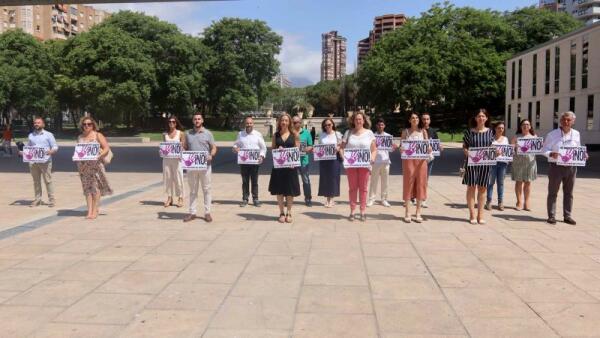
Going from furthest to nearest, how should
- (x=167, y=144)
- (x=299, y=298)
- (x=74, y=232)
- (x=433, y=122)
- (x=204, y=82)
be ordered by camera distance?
1. (x=204, y=82)
2. (x=433, y=122)
3. (x=167, y=144)
4. (x=74, y=232)
5. (x=299, y=298)

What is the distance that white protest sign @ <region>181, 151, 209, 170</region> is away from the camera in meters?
9.03

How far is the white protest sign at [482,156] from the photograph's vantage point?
8961 millimetres

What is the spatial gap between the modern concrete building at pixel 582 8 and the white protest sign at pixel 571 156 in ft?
388

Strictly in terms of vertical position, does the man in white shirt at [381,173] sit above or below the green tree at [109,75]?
below

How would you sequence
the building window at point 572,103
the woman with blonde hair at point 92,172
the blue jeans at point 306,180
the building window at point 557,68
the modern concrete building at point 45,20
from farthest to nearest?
the modern concrete building at point 45,20 < the building window at point 557,68 < the building window at point 572,103 < the blue jeans at point 306,180 < the woman with blonde hair at point 92,172

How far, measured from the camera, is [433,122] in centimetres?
6462

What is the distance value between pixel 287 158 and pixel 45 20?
4643 inches

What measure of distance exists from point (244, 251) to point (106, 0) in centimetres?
1529

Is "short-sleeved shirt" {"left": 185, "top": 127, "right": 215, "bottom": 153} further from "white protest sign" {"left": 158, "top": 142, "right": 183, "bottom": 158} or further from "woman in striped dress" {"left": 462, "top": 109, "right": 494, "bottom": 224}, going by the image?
"woman in striped dress" {"left": 462, "top": 109, "right": 494, "bottom": 224}

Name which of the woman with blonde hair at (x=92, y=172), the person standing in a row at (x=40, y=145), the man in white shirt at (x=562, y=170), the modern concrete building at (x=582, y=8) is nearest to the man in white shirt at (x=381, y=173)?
the man in white shirt at (x=562, y=170)

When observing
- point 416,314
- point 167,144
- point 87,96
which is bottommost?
point 416,314

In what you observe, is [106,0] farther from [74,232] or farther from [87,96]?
[87,96]

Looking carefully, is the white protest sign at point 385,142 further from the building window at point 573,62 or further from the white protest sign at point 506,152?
the building window at point 573,62

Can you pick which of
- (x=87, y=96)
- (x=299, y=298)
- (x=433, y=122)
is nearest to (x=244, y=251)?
(x=299, y=298)
